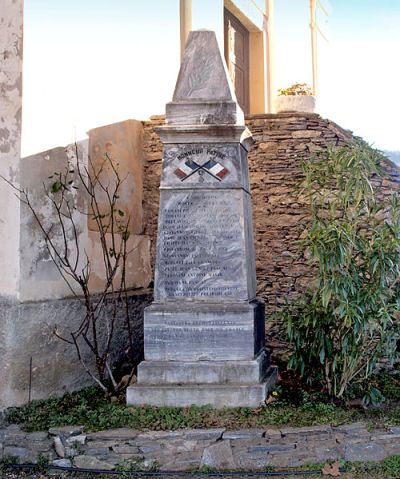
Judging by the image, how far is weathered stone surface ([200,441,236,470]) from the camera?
468cm

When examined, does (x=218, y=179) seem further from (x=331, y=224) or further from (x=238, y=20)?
(x=238, y=20)

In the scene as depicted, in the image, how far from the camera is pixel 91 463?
186 inches

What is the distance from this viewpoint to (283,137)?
7441mm

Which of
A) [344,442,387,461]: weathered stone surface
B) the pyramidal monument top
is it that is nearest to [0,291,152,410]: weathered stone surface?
the pyramidal monument top

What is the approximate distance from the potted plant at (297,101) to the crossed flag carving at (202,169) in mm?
4769

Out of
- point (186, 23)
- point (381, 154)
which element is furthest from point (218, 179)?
point (186, 23)

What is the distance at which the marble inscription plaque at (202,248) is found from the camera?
5504mm

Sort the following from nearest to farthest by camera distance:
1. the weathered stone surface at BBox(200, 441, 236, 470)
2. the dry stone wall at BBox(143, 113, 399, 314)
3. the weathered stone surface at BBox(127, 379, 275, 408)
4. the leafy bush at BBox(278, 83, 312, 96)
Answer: the weathered stone surface at BBox(200, 441, 236, 470) → the weathered stone surface at BBox(127, 379, 275, 408) → the dry stone wall at BBox(143, 113, 399, 314) → the leafy bush at BBox(278, 83, 312, 96)

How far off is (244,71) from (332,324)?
6214mm

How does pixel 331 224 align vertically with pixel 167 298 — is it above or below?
above

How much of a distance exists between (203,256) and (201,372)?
0.92 metres

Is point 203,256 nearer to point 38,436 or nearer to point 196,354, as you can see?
point 196,354

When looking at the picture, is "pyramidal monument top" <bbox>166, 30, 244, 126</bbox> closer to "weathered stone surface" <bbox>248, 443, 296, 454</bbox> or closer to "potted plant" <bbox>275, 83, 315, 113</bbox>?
"weathered stone surface" <bbox>248, 443, 296, 454</bbox>

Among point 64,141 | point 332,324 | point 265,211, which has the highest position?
point 64,141
